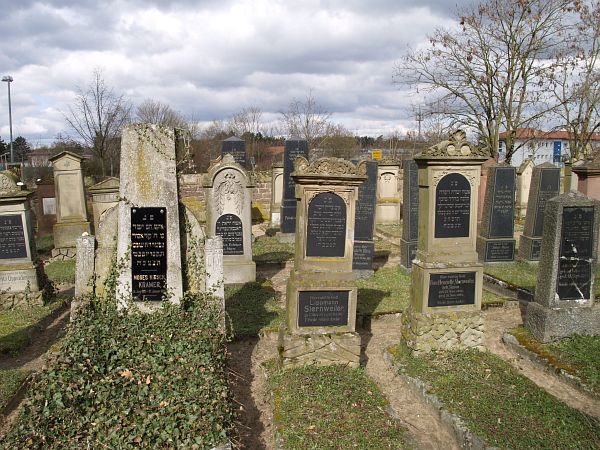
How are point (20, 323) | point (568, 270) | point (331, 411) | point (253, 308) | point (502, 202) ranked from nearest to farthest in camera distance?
point (331, 411)
point (568, 270)
point (20, 323)
point (253, 308)
point (502, 202)

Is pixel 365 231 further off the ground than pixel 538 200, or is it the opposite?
pixel 538 200

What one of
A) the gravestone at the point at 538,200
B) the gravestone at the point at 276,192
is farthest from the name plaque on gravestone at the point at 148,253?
the gravestone at the point at 276,192

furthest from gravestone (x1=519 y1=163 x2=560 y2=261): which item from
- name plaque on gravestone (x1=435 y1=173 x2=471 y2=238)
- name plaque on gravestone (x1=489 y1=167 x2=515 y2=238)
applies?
name plaque on gravestone (x1=435 y1=173 x2=471 y2=238)

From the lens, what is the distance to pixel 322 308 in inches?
240

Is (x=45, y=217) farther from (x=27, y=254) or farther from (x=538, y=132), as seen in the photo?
(x=538, y=132)

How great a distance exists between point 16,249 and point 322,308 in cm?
652

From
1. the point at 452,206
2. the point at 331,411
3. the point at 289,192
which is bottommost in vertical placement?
the point at 331,411

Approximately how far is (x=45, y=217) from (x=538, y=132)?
22.3 metres

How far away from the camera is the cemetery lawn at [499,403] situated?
440 centimetres

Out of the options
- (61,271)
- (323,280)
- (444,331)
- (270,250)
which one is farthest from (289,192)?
(444,331)

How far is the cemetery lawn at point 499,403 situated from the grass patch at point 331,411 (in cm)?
77

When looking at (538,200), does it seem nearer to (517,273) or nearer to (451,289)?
(517,273)

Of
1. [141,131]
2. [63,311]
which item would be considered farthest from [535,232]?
[63,311]

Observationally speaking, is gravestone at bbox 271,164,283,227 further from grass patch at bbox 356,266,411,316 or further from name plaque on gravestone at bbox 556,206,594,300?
name plaque on gravestone at bbox 556,206,594,300
